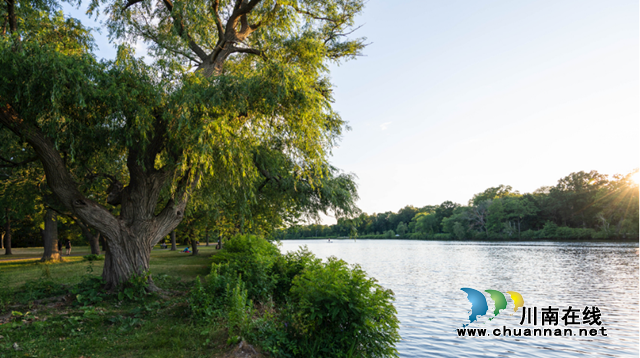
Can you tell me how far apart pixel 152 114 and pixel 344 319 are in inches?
274

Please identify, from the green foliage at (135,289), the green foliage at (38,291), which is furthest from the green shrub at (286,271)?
the green foliage at (38,291)

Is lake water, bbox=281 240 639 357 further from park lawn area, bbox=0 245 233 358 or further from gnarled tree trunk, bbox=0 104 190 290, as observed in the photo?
gnarled tree trunk, bbox=0 104 190 290

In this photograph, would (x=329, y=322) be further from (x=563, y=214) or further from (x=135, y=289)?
(x=563, y=214)

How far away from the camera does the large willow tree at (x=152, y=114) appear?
8.16m

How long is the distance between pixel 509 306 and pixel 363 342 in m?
10.9

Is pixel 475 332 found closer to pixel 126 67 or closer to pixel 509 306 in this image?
pixel 509 306

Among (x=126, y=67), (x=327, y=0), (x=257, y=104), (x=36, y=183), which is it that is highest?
(x=327, y=0)

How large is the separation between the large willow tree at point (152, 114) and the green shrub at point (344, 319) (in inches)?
162

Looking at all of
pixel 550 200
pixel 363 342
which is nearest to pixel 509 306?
pixel 363 342

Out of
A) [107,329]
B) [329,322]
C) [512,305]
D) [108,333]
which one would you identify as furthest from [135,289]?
[512,305]

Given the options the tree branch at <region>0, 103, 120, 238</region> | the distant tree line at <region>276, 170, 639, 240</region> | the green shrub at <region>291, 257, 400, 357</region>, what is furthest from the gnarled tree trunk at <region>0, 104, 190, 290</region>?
the distant tree line at <region>276, 170, 639, 240</region>

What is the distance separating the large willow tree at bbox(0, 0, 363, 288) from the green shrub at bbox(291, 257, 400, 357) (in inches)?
162

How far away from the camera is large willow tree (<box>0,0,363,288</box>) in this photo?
26.8 ft

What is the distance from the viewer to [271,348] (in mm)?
5945
